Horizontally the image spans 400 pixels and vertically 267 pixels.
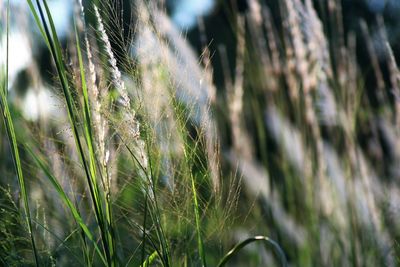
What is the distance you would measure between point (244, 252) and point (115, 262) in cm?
71

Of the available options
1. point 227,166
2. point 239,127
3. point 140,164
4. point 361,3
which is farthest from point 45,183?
point 361,3

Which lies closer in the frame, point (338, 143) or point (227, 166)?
point (338, 143)

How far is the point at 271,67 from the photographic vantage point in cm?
133

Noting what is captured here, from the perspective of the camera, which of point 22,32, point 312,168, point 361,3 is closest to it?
point 22,32

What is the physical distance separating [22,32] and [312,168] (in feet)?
1.76

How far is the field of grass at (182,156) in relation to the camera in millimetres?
678

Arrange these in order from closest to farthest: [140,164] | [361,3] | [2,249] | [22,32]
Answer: [140,164] → [2,249] → [22,32] → [361,3]

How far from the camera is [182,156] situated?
712 millimetres

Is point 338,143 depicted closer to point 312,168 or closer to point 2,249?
point 312,168

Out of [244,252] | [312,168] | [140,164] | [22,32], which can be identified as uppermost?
[22,32]

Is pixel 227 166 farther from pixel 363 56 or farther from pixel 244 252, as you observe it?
pixel 363 56

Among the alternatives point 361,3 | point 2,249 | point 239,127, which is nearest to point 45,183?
point 2,249

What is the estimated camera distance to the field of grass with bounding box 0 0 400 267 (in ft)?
2.22

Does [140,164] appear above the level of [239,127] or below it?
above
